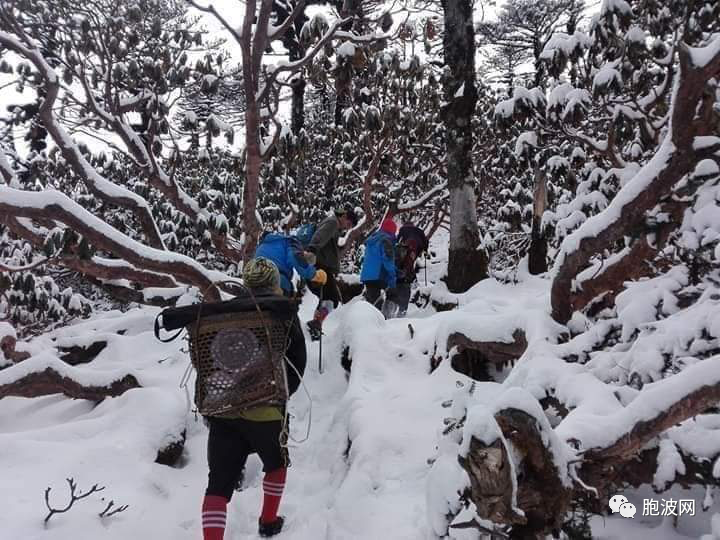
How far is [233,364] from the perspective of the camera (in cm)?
296

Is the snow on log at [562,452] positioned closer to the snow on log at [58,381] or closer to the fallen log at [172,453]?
the fallen log at [172,453]

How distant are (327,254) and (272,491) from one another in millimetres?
4262

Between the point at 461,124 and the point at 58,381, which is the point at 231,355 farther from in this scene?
the point at 461,124

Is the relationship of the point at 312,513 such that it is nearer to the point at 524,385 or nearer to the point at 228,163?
the point at 524,385

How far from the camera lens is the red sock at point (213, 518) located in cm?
282

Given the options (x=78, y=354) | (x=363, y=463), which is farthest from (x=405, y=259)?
(x=363, y=463)

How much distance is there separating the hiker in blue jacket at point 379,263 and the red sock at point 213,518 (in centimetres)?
481

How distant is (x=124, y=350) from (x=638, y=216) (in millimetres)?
5470

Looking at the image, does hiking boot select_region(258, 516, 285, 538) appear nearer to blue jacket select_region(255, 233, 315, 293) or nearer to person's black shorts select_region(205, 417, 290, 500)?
person's black shorts select_region(205, 417, 290, 500)

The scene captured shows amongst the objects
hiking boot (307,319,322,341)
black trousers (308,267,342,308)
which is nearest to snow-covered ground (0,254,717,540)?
hiking boot (307,319,322,341)

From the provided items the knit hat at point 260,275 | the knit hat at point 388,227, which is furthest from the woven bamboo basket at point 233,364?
the knit hat at point 388,227

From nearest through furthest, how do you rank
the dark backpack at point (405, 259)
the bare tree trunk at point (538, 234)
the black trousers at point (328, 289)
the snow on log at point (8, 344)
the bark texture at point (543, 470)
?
the bark texture at point (543, 470)
the snow on log at point (8, 344)
the black trousers at point (328, 289)
the dark backpack at point (405, 259)
the bare tree trunk at point (538, 234)

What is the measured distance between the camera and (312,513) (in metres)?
3.43

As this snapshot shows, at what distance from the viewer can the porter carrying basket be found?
2910 mm
